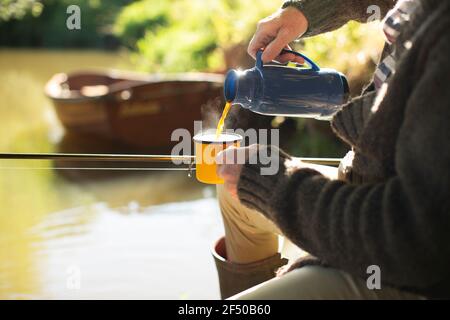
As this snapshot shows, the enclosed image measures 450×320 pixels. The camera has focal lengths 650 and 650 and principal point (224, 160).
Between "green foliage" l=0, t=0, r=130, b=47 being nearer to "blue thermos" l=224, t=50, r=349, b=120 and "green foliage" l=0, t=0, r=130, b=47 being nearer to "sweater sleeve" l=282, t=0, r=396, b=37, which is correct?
"sweater sleeve" l=282, t=0, r=396, b=37

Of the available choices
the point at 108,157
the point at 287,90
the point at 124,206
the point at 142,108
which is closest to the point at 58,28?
the point at 142,108

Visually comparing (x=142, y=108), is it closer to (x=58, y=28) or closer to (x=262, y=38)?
(x=262, y=38)

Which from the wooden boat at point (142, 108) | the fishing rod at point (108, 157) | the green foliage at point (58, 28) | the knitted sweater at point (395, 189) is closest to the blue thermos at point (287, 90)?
the fishing rod at point (108, 157)

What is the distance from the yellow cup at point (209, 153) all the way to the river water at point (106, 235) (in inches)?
22.0

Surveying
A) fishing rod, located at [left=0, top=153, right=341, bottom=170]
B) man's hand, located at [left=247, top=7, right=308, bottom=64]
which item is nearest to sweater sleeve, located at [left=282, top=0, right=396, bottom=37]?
man's hand, located at [left=247, top=7, right=308, bottom=64]

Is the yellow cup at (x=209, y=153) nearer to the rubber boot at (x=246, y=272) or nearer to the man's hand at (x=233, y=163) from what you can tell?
the man's hand at (x=233, y=163)

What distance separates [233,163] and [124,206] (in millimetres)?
2610

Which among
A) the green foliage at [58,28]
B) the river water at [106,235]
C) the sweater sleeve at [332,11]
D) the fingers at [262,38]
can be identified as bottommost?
the river water at [106,235]

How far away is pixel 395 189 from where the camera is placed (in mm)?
853

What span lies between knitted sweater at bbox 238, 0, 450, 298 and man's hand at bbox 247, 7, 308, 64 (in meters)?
0.38

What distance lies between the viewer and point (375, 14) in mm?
1424

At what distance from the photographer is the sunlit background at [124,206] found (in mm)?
2467

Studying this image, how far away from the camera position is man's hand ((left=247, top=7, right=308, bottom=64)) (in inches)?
53.3
